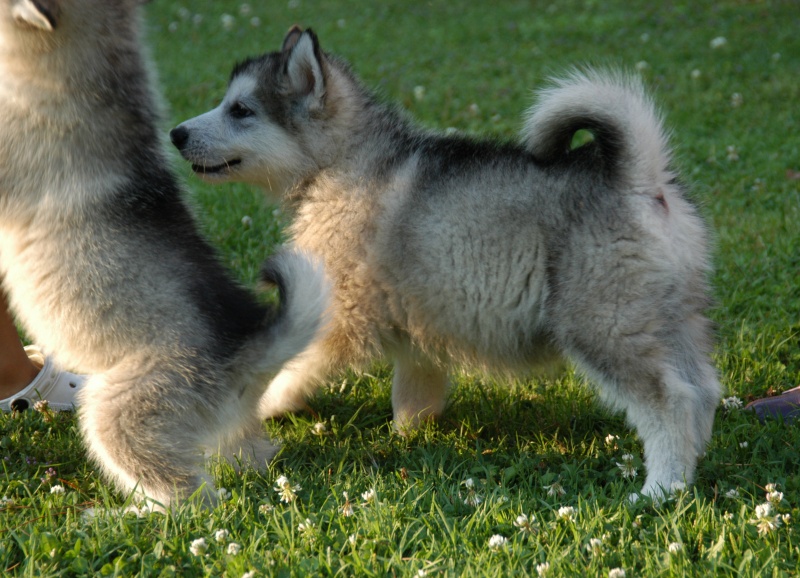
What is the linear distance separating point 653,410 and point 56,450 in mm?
2251

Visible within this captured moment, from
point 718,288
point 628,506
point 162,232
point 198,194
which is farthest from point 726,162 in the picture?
point 162,232

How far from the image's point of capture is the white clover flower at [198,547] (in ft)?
8.54

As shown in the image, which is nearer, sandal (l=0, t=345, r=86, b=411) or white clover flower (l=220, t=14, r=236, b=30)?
sandal (l=0, t=345, r=86, b=411)

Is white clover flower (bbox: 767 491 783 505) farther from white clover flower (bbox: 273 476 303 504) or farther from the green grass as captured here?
white clover flower (bbox: 273 476 303 504)

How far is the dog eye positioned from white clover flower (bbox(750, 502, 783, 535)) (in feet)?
8.13

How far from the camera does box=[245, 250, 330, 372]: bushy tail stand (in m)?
3.00

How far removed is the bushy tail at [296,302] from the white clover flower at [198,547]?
69 centimetres

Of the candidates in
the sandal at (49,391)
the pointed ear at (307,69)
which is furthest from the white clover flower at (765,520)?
the sandal at (49,391)

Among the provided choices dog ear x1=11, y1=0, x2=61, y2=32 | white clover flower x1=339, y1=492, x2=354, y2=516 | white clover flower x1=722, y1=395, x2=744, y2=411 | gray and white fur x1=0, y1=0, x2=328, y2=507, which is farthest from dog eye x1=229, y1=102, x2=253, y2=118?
white clover flower x1=722, y1=395, x2=744, y2=411

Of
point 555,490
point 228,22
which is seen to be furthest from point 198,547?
point 228,22

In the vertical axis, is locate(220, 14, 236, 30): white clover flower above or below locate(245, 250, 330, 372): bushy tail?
below

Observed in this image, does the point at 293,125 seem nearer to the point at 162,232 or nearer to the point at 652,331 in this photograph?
the point at 162,232

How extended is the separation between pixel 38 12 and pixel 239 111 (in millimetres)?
1039

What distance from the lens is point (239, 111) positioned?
152 inches
